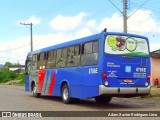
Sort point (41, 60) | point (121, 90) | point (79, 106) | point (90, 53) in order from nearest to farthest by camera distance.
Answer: point (121, 90)
point (90, 53)
point (79, 106)
point (41, 60)

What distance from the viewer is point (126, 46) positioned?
645 inches

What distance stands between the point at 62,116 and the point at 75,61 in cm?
495

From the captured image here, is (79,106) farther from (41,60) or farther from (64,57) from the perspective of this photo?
(41,60)

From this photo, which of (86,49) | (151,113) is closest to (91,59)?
(86,49)

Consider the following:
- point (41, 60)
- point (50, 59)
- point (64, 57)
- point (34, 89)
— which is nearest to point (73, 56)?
point (64, 57)

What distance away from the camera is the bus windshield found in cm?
1595

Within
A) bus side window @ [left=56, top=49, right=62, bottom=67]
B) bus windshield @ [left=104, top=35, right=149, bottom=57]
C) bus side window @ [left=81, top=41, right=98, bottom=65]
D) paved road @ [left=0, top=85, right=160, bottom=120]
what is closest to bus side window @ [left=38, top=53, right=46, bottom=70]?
bus side window @ [left=56, top=49, right=62, bottom=67]

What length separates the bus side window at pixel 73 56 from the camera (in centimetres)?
1766

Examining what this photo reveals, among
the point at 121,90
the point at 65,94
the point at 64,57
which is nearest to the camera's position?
the point at 121,90

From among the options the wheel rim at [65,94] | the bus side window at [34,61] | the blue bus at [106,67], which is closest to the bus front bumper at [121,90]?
the blue bus at [106,67]

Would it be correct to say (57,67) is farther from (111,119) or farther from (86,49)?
(111,119)

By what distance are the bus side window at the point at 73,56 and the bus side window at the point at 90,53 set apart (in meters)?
0.55

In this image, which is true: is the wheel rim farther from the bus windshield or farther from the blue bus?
the bus windshield

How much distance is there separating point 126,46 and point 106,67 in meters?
1.48
